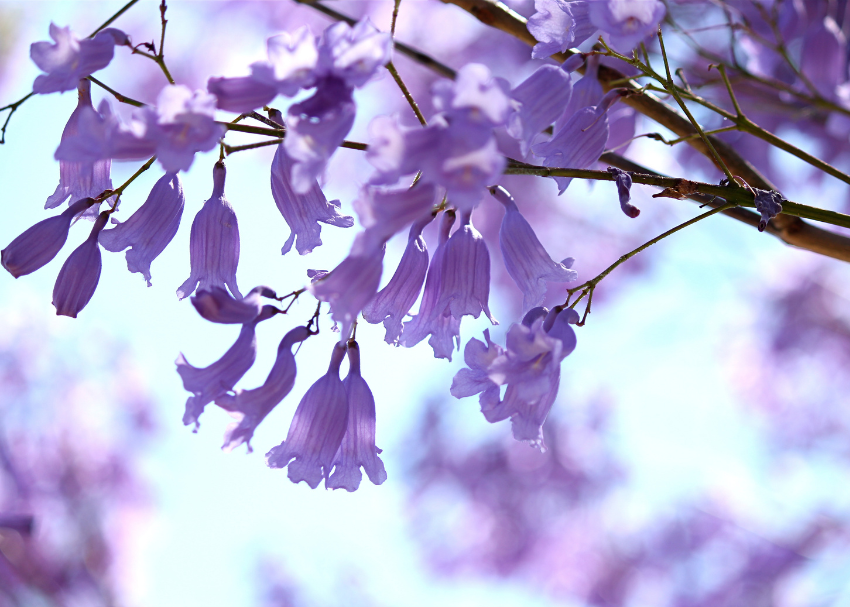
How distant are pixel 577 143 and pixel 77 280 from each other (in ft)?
2.23

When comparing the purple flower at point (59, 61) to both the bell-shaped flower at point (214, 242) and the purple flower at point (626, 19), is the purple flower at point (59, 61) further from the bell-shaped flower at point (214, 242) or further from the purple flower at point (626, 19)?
the purple flower at point (626, 19)

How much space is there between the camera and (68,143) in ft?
2.04

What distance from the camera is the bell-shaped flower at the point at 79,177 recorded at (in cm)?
90

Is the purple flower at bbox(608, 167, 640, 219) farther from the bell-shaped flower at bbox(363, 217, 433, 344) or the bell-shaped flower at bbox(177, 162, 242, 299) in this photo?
the bell-shaped flower at bbox(177, 162, 242, 299)

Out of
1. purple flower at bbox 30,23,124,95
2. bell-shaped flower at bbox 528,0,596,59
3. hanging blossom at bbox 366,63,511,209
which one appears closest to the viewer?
hanging blossom at bbox 366,63,511,209

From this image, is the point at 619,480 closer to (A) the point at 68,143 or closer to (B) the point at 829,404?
(B) the point at 829,404

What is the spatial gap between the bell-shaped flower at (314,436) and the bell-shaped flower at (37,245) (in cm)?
38

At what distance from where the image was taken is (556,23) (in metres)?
0.86

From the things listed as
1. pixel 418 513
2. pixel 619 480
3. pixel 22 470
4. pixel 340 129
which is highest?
pixel 619 480

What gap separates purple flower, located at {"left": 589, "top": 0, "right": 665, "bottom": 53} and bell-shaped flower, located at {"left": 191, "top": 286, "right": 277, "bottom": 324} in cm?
50

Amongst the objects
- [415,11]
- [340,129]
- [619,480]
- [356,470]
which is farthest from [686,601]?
[340,129]

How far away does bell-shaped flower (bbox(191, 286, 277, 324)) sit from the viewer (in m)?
0.71

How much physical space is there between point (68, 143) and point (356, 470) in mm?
506

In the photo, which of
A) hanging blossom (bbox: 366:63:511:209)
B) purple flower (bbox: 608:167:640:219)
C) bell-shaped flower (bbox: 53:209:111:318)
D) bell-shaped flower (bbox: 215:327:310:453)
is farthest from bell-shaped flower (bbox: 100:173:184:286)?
purple flower (bbox: 608:167:640:219)
